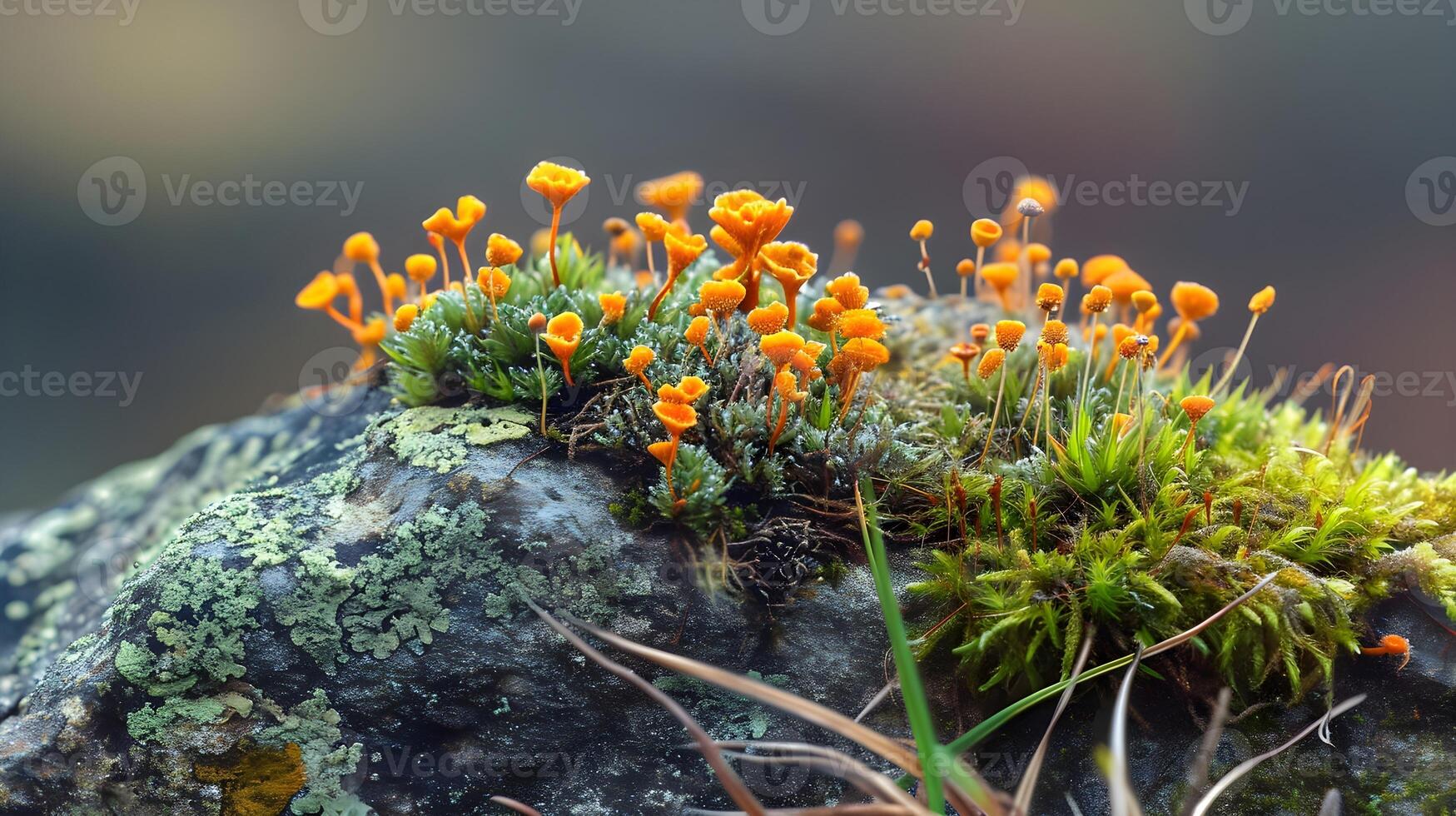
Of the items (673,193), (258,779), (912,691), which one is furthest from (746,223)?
(258,779)

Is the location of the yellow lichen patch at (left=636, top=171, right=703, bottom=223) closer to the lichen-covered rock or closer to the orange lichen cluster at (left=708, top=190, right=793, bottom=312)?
the orange lichen cluster at (left=708, top=190, right=793, bottom=312)

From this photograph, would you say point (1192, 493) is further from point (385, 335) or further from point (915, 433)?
point (385, 335)

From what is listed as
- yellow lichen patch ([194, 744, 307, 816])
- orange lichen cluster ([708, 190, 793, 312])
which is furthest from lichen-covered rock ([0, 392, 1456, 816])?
orange lichen cluster ([708, 190, 793, 312])

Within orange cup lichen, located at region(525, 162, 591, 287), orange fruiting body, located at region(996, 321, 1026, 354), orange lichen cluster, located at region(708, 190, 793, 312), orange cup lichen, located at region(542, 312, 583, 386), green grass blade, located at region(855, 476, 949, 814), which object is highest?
orange cup lichen, located at region(525, 162, 591, 287)

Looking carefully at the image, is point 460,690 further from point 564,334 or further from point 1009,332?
point 1009,332

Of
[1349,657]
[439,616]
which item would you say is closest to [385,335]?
[439,616]

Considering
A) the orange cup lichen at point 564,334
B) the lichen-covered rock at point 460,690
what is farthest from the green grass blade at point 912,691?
the orange cup lichen at point 564,334
